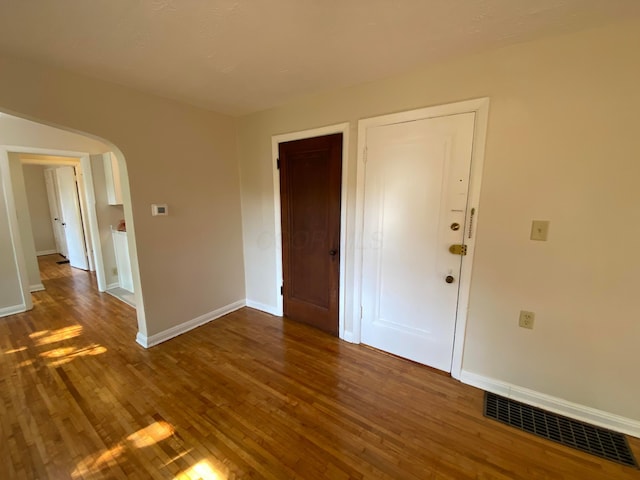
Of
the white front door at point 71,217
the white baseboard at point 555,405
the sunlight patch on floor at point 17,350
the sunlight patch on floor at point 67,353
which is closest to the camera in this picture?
the white baseboard at point 555,405

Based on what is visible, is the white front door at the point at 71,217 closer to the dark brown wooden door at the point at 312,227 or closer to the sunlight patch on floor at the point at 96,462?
the dark brown wooden door at the point at 312,227

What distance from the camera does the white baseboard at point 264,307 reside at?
3.14m

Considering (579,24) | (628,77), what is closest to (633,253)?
(628,77)

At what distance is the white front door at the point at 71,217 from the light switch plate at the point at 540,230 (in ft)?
21.4

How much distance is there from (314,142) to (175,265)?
6.05 feet

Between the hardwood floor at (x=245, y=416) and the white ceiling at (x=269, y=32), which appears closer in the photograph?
the white ceiling at (x=269, y=32)

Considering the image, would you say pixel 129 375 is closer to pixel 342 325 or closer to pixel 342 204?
pixel 342 325

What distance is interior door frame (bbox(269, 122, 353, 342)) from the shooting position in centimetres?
233

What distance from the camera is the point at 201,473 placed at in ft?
4.47

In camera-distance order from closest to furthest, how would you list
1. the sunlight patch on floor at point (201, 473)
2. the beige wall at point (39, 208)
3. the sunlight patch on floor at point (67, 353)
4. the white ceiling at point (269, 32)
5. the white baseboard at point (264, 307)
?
1. the white ceiling at point (269, 32)
2. the sunlight patch on floor at point (201, 473)
3. the sunlight patch on floor at point (67, 353)
4. the white baseboard at point (264, 307)
5. the beige wall at point (39, 208)

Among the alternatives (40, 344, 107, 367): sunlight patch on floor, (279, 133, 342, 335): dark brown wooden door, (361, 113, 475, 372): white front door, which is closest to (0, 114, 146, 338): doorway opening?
(40, 344, 107, 367): sunlight patch on floor

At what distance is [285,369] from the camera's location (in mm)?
2193

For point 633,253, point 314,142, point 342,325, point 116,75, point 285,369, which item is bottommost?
point 285,369

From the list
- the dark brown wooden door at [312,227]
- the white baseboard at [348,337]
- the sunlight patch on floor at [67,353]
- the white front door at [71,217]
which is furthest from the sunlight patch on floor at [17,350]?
the white front door at [71,217]
